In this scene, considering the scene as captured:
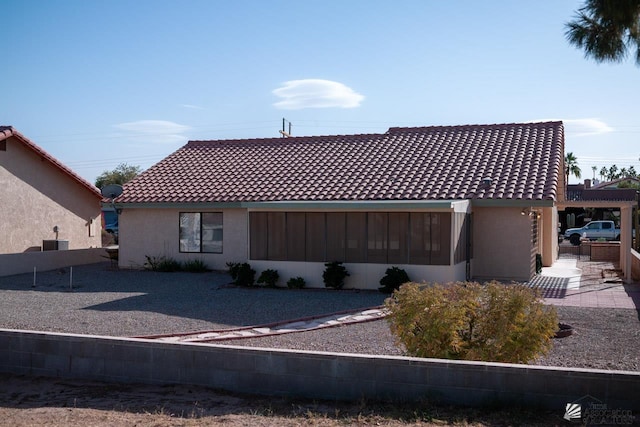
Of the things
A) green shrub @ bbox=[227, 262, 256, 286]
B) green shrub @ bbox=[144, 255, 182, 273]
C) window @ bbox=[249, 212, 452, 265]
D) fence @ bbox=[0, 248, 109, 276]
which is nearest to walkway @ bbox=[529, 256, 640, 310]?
window @ bbox=[249, 212, 452, 265]

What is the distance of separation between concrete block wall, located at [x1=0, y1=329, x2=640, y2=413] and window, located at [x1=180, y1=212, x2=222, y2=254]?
13.2 m

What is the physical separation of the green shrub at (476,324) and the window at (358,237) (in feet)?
30.8

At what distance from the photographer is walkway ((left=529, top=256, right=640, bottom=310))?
1622 cm

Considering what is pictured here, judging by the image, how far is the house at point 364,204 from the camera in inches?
722

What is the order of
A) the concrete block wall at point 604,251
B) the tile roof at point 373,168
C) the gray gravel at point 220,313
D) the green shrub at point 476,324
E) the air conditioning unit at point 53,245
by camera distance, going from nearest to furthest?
the green shrub at point 476,324, the gray gravel at point 220,313, the tile roof at point 373,168, the air conditioning unit at point 53,245, the concrete block wall at point 604,251

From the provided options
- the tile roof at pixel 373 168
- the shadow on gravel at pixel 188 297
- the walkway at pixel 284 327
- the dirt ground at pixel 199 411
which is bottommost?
the dirt ground at pixel 199 411

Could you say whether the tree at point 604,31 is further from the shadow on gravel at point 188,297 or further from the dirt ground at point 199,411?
A: the shadow on gravel at point 188,297

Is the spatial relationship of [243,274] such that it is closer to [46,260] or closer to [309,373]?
[46,260]

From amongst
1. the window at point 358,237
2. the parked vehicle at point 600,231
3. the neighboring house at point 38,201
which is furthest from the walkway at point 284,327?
the parked vehicle at point 600,231

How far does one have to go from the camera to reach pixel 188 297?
56.5 feet

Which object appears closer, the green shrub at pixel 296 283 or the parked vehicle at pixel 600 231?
the green shrub at pixel 296 283

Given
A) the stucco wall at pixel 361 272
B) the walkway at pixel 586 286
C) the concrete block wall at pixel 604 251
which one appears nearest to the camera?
the walkway at pixel 586 286

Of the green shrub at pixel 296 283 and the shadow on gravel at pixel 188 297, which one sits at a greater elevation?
the green shrub at pixel 296 283

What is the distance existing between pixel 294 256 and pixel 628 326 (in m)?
9.16
